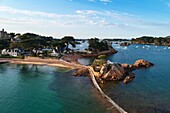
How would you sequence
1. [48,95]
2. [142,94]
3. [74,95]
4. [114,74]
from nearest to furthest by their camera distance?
[74,95], [48,95], [142,94], [114,74]

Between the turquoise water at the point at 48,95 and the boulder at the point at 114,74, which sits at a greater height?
the boulder at the point at 114,74

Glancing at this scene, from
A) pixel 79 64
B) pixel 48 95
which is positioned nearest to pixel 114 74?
pixel 48 95

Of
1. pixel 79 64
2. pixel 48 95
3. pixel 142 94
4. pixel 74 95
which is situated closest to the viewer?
pixel 74 95

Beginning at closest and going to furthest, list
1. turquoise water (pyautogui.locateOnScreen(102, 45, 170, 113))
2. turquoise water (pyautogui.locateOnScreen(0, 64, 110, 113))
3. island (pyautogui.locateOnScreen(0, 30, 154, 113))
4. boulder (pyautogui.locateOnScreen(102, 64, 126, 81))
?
turquoise water (pyautogui.locateOnScreen(0, 64, 110, 113)) → turquoise water (pyautogui.locateOnScreen(102, 45, 170, 113)) → boulder (pyautogui.locateOnScreen(102, 64, 126, 81)) → island (pyautogui.locateOnScreen(0, 30, 154, 113))

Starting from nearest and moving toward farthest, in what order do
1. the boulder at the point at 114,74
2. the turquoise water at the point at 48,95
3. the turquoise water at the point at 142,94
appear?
the turquoise water at the point at 48,95, the turquoise water at the point at 142,94, the boulder at the point at 114,74

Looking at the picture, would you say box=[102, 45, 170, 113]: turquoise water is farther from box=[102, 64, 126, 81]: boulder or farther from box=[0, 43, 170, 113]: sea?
box=[102, 64, 126, 81]: boulder

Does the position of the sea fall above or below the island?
below

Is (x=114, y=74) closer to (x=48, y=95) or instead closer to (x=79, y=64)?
(x=48, y=95)

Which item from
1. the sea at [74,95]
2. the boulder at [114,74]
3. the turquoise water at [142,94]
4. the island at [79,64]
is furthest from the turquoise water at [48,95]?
the boulder at [114,74]

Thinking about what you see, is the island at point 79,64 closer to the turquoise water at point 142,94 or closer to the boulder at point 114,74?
the boulder at point 114,74

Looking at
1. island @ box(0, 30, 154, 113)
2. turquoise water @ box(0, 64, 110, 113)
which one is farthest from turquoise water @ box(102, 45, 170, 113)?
turquoise water @ box(0, 64, 110, 113)
